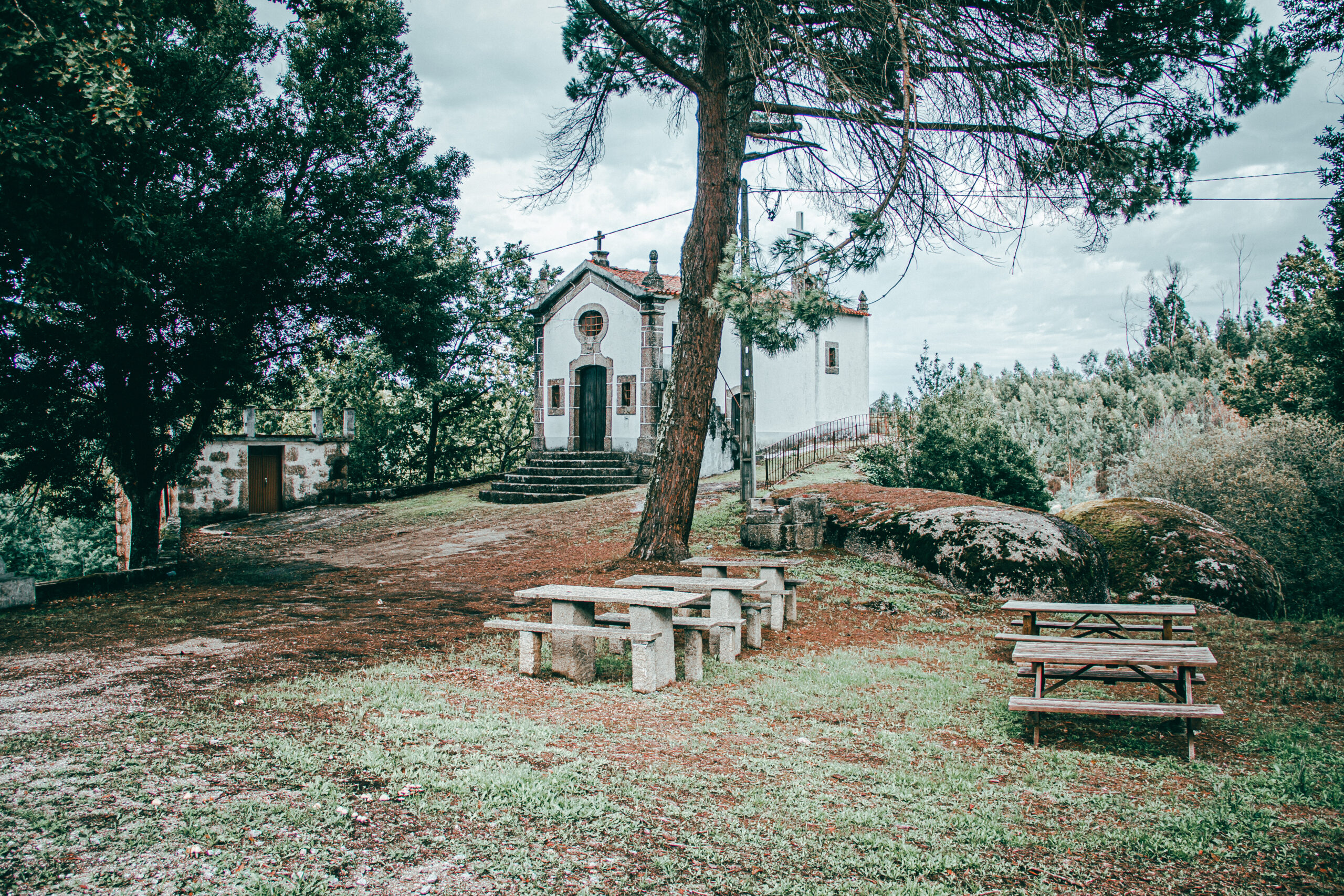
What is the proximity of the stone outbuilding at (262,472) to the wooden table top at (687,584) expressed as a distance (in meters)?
17.5

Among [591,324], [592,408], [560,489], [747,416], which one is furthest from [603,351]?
[747,416]

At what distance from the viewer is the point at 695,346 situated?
947 cm

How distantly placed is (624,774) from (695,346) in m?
6.57

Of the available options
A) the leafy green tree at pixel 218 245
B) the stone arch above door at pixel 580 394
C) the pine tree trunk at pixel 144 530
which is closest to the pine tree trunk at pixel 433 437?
the stone arch above door at pixel 580 394

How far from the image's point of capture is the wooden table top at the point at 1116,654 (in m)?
4.16

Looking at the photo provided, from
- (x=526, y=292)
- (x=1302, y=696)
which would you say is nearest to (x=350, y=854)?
(x=1302, y=696)

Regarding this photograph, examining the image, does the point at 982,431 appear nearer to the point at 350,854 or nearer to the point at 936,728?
the point at 936,728

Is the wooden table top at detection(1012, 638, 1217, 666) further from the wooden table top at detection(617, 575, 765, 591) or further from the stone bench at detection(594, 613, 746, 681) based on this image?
the wooden table top at detection(617, 575, 765, 591)

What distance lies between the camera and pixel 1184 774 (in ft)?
12.6

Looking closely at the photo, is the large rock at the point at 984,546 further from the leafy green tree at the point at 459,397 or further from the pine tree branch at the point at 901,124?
the leafy green tree at the point at 459,397

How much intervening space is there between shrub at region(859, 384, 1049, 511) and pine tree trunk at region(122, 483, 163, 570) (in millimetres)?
11393

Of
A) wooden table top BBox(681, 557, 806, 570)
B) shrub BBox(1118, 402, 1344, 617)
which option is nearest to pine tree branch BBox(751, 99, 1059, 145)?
wooden table top BBox(681, 557, 806, 570)

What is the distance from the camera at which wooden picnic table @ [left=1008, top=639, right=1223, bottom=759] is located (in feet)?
13.1

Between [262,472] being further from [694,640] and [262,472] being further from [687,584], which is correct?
[694,640]
